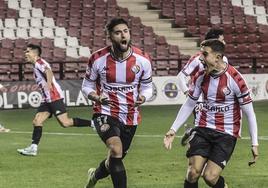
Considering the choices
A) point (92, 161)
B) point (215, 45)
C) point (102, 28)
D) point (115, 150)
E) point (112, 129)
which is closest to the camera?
point (215, 45)

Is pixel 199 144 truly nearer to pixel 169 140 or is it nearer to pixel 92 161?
pixel 169 140

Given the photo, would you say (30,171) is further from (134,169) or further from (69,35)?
(69,35)

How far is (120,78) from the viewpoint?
8438mm

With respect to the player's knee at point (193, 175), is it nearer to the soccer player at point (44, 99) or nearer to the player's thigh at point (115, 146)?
the player's thigh at point (115, 146)

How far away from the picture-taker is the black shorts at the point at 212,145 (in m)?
7.64

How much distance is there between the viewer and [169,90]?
24.4 m

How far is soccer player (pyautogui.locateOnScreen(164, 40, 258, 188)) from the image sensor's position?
7.56 metres

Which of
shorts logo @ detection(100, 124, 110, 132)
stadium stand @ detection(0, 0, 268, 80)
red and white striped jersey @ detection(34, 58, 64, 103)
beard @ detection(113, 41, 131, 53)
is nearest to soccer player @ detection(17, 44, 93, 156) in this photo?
red and white striped jersey @ detection(34, 58, 64, 103)

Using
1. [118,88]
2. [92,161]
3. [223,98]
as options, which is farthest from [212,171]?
[92,161]

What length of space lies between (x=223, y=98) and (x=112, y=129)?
1360 millimetres

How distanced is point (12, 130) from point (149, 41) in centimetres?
Result: 1263

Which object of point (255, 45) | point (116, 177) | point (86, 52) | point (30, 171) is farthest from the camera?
point (255, 45)

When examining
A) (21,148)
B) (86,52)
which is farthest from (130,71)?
(86,52)

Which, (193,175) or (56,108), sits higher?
(193,175)
